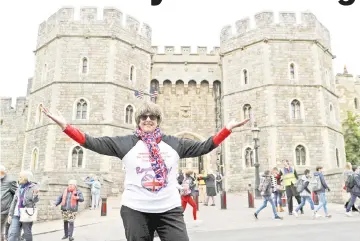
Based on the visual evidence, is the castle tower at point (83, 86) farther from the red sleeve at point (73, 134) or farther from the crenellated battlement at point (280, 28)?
the red sleeve at point (73, 134)

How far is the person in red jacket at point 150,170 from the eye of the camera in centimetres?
233

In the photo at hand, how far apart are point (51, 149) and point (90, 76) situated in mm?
4828

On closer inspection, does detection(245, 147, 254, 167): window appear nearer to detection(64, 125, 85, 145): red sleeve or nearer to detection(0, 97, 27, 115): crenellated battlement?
detection(0, 97, 27, 115): crenellated battlement

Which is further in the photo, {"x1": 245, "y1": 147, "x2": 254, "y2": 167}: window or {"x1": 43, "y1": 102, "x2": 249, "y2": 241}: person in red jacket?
{"x1": 245, "y1": 147, "x2": 254, "y2": 167}: window

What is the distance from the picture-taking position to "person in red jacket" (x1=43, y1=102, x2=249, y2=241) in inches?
91.7

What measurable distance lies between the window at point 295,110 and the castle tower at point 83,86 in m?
9.41

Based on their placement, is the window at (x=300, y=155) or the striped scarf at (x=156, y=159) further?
the window at (x=300, y=155)

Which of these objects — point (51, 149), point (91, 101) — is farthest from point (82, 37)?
point (51, 149)

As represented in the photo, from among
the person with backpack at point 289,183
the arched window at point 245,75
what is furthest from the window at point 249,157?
the person with backpack at point 289,183

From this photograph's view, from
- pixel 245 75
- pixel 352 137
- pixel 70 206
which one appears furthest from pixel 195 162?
pixel 70 206

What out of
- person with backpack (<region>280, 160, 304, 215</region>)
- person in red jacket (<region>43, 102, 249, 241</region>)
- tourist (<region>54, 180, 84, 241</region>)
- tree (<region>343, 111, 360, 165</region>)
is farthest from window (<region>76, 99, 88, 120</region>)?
tree (<region>343, 111, 360, 165</region>)

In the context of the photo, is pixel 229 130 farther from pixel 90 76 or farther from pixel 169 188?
pixel 90 76

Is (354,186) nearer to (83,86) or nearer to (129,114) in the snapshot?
(129,114)

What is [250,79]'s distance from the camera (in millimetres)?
20516
